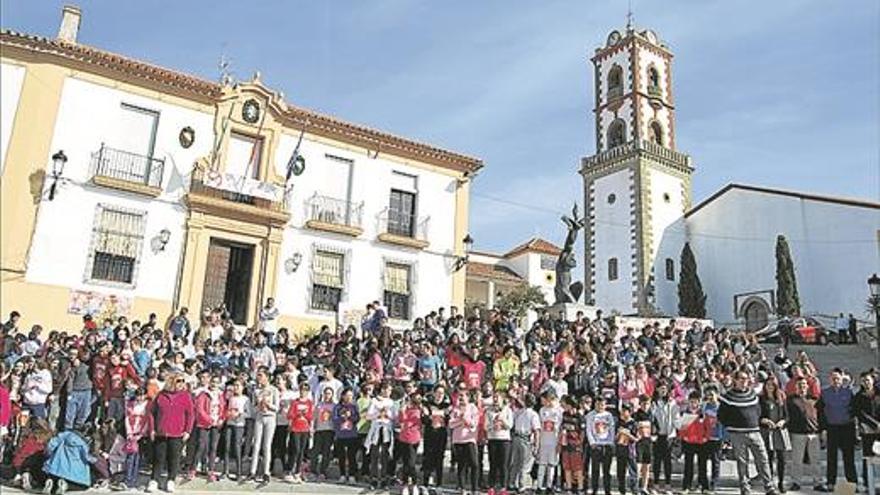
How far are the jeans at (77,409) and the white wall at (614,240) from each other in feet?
89.3

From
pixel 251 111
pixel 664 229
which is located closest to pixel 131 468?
pixel 251 111

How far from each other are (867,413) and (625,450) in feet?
10.3

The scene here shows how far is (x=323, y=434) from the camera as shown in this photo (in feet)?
30.9

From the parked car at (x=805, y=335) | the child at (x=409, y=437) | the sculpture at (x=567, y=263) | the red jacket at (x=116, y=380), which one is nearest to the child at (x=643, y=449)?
the child at (x=409, y=437)

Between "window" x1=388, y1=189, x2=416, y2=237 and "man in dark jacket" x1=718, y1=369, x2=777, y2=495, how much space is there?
13350 millimetres

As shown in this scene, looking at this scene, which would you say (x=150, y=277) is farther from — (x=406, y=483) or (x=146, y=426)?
(x=406, y=483)

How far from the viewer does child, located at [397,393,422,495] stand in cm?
889

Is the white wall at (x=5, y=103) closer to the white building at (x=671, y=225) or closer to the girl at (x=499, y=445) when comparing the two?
the girl at (x=499, y=445)

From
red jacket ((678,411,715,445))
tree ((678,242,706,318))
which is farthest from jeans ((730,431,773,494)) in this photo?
tree ((678,242,706,318))

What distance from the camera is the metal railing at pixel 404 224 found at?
21.2 meters

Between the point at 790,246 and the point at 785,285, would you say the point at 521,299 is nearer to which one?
the point at 785,285

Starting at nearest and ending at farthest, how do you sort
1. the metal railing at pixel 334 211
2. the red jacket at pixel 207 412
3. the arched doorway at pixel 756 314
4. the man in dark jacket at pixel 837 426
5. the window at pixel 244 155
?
the red jacket at pixel 207 412, the man in dark jacket at pixel 837 426, the window at pixel 244 155, the metal railing at pixel 334 211, the arched doorway at pixel 756 314

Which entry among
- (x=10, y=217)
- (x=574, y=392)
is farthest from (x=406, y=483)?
(x=10, y=217)

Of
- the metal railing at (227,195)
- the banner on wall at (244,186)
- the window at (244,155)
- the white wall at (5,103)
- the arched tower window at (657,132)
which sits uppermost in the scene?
the arched tower window at (657,132)
